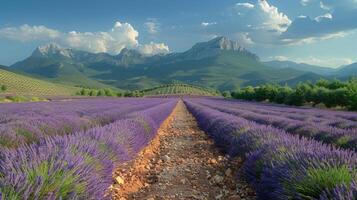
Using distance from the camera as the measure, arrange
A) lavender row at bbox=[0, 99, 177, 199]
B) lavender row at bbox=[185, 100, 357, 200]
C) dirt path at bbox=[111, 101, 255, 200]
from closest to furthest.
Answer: lavender row at bbox=[0, 99, 177, 199] < lavender row at bbox=[185, 100, 357, 200] < dirt path at bbox=[111, 101, 255, 200]

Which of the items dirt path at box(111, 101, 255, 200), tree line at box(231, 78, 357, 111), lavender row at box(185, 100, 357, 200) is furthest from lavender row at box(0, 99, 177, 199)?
tree line at box(231, 78, 357, 111)

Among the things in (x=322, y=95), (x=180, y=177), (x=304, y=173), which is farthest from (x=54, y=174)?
(x=322, y=95)

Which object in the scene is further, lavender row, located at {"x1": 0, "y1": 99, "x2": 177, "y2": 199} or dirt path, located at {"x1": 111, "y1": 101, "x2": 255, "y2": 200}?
dirt path, located at {"x1": 111, "y1": 101, "x2": 255, "y2": 200}

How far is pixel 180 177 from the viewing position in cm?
619

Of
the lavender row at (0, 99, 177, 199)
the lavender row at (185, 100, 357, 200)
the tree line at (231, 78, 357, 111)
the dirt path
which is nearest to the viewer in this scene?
the lavender row at (0, 99, 177, 199)

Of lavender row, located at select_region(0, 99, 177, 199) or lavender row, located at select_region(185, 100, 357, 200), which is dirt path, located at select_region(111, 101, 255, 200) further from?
lavender row, located at select_region(0, 99, 177, 199)

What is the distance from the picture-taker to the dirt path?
5.17m

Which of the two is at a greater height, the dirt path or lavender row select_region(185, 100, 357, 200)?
lavender row select_region(185, 100, 357, 200)

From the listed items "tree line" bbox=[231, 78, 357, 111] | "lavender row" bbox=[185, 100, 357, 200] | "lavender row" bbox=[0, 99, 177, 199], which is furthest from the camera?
"tree line" bbox=[231, 78, 357, 111]

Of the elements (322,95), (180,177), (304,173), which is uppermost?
(304,173)

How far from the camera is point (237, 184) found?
18.6 ft

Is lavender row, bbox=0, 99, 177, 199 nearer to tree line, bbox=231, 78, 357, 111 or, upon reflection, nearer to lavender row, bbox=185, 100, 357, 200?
lavender row, bbox=185, 100, 357, 200

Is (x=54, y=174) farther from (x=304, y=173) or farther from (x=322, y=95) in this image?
(x=322, y=95)

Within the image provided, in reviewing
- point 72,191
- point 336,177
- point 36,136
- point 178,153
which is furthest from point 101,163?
point 178,153
